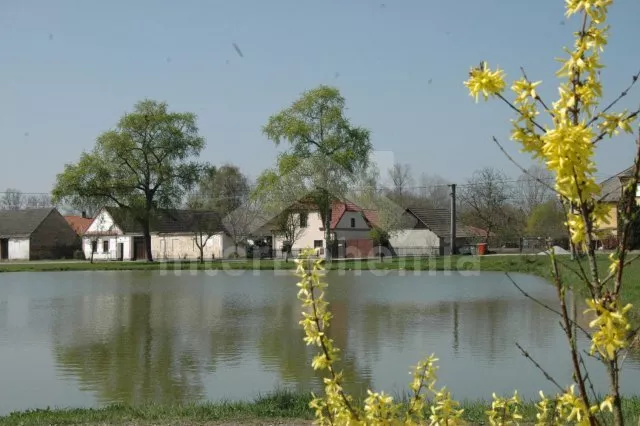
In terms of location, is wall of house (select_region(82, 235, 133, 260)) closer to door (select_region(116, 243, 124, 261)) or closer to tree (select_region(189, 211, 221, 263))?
door (select_region(116, 243, 124, 261))

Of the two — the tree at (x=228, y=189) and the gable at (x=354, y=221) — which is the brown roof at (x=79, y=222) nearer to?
the tree at (x=228, y=189)

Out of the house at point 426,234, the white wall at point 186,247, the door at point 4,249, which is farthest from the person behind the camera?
the door at point 4,249

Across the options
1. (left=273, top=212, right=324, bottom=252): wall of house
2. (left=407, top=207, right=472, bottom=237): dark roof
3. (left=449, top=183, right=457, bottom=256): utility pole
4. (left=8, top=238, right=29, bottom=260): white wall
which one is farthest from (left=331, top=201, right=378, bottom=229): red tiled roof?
(left=8, top=238, right=29, bottom=260): white wall

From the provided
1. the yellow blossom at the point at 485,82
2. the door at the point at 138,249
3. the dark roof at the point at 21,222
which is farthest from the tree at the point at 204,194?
the yellow blossom at the point at 485,82

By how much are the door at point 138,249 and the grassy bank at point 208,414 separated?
189 ft

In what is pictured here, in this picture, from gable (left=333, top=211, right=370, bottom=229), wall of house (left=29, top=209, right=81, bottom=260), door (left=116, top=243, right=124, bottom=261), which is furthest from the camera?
wall of house (left=29, top=209, right=81, bottom=260)

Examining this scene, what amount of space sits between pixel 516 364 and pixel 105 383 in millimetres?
5939

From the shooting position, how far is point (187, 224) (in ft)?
210

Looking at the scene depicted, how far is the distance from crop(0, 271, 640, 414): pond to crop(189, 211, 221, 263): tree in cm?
3206

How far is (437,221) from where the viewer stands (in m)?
62.6

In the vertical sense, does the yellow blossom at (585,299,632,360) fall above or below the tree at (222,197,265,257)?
below

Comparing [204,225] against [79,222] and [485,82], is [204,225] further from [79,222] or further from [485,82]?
[485,82]

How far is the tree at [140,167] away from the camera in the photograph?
170 feet

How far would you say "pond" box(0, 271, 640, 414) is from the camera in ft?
30.7
